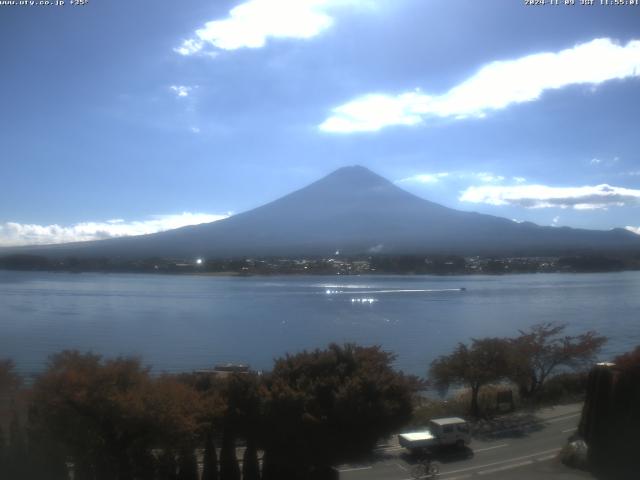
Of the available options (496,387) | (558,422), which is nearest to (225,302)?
(496,387)

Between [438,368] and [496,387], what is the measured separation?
66.6 inches

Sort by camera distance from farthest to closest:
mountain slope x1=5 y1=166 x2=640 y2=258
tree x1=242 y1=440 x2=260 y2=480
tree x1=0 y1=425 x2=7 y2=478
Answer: mountain slope x1=5 y1=166 x2=640 y2=258
tree x1=242 y1=440 x2=260 y2=480
tree x1=0 y1=425 x2=7 y2=478

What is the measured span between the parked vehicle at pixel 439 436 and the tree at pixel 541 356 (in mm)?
3890

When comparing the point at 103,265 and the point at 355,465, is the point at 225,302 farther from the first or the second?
the point at 355,465

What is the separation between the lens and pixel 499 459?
22.3 ft

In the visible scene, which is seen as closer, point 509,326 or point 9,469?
point 9,469

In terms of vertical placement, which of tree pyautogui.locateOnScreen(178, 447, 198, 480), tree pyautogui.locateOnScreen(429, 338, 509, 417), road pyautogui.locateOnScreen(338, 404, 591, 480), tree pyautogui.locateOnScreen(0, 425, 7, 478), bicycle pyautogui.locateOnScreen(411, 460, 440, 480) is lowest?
road pyautogui.locateOnScreen(338, 404, 591, 480)

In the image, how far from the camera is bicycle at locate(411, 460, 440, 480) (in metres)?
5.99

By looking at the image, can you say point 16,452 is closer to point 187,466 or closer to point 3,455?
point 3,455

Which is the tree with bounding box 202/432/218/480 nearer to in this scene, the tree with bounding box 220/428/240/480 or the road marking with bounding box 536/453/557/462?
the tree with bounding box 220/428/240/480

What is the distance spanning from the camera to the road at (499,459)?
6.18 meters

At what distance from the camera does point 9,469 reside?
189 inches

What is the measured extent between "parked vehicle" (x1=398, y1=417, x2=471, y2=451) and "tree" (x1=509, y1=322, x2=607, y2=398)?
389 centimetres

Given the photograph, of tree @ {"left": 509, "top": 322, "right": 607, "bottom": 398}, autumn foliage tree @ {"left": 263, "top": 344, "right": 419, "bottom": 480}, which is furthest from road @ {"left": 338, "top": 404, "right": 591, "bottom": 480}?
tree @ {"left": 509, "top": 322, "right": 607, "bottom": 398}
